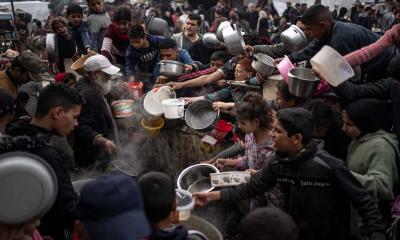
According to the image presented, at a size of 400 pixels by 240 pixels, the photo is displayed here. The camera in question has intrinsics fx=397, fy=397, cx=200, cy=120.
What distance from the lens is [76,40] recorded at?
7.47 metres

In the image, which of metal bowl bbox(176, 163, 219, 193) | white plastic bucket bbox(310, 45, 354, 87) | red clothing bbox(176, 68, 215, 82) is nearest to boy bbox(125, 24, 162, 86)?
red clothing bbox(176, 68, 215, 82)

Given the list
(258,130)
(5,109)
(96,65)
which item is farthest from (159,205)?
(96,65)

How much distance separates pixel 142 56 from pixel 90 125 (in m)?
1.69

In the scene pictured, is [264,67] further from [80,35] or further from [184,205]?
[80,35]

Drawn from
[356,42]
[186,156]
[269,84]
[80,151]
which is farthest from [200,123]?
[356,42]

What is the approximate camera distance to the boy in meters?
5.86

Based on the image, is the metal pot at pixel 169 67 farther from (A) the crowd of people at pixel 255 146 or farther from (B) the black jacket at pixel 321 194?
(B) the black jacket at pixel 321 194

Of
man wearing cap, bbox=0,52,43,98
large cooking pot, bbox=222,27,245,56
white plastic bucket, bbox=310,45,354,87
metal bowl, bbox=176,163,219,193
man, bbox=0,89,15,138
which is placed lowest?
metal bowl, bbox=176,163,219,193

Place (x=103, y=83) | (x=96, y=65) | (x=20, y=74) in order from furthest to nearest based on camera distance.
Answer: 1. (x=20, y=74)
2. (x=103, y=83)
3. (x=96, y=65)

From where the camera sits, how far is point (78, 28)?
7.39 meters

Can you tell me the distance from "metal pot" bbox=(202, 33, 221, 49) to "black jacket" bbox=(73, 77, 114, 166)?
2541 millimetres

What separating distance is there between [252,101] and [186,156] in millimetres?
2052

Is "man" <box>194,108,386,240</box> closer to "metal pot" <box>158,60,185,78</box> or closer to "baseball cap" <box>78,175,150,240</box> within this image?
"baseball cap" <box>78,175,150,240</box>

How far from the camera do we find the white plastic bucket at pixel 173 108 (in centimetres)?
495
